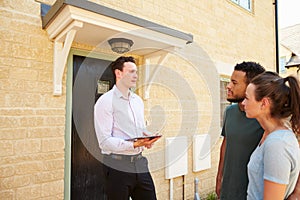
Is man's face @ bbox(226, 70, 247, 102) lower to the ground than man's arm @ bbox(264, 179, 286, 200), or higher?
higher

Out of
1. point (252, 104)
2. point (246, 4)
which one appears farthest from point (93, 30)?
point (246, 4)

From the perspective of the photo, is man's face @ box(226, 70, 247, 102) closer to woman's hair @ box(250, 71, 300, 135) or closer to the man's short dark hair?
the man's short dark hair

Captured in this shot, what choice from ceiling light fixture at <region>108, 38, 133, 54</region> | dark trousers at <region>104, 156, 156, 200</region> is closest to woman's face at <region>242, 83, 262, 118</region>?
dark trousers at <region>104, 156, 156, 200</region>

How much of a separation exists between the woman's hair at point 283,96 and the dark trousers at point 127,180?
4.38 ft

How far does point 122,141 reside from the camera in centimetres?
211

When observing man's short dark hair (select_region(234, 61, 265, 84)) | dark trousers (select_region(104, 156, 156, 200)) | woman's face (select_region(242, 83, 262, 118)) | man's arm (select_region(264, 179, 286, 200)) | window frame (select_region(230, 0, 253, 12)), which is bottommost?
dark trousers (select_region(104, 156, 156, 200))

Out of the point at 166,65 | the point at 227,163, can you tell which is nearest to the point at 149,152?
the point at 166,65

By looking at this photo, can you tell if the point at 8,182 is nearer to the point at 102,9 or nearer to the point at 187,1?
the point at 102,9

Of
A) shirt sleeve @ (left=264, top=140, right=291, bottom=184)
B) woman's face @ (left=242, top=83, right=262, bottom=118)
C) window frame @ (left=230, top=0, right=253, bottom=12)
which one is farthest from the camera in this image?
window frame @ (left=230, top=0, right=253, bottom=12)

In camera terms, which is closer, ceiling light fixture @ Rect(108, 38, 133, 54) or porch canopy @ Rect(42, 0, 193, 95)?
porch canopy @ Rect(42, 0, 193, 95)

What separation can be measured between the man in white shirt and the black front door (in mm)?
634

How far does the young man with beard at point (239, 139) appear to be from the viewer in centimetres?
183

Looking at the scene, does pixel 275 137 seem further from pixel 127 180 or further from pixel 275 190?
pixel 127 180

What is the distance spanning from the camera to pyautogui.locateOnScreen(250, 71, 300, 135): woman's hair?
4.26 feet
